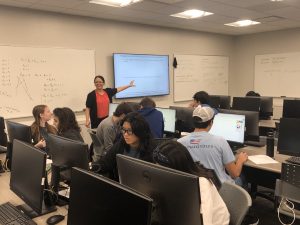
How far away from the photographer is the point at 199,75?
7539 millimetres

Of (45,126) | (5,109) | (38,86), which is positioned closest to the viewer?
(45,126)

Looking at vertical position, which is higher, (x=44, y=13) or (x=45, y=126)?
(x=44, y=13)

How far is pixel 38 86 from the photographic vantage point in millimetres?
4941

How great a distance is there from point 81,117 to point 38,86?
97 centimetres

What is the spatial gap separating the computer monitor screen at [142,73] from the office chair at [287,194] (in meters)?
4.10

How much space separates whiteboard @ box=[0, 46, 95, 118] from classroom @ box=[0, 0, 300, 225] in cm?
5

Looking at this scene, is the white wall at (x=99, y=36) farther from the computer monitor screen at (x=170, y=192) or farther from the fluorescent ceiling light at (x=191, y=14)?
the computer monitor screen at (x=170, y=192)

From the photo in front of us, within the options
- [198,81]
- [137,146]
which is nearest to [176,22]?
[198,81]

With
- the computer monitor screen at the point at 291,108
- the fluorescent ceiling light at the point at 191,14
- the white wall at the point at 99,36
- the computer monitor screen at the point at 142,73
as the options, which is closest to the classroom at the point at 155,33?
the white wall at the point at 99,36

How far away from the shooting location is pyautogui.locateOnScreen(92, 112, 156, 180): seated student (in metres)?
2.22

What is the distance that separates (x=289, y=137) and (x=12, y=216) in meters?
2.38

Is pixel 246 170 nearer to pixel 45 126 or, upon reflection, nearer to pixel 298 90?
pixel 45 126

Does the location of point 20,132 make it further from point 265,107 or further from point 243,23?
point 243,23

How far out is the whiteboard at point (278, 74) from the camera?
7.38 meters
